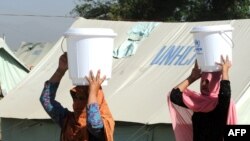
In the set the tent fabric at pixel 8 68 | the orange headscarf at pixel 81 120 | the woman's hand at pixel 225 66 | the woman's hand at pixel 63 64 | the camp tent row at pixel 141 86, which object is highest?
the woman's hand at pixel 63 64

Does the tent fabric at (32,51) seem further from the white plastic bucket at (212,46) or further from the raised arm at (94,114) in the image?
the raised arm at (94,114)

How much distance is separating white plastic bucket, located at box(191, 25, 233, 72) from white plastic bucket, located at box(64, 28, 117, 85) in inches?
26.5

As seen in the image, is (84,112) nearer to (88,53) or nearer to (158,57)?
(88,53)

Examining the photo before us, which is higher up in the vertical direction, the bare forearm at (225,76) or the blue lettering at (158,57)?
the bare forearm at (225,76)

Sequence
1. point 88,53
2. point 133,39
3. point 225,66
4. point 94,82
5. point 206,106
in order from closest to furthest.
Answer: point 94,82, point 88,53, point 225,66, point 206,106, point 133,39

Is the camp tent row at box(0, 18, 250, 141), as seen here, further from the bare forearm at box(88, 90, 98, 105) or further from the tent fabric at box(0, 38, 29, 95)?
the tent fabric at box(0, 38, 29, 95)

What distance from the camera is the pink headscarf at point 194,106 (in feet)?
11.5

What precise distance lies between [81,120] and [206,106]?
90cm

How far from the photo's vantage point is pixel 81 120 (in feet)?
9.93

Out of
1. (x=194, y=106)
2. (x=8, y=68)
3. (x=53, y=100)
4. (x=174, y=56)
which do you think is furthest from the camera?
(x=8, y=68)

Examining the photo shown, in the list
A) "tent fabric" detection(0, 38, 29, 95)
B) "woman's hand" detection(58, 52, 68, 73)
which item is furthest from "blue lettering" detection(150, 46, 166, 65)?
"tent fabric" detection(0, 38, 29, 95)

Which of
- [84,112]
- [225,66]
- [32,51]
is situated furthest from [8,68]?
[84,112]

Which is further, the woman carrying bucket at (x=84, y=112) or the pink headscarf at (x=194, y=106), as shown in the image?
the pink headscarf at (x=194, y=106)

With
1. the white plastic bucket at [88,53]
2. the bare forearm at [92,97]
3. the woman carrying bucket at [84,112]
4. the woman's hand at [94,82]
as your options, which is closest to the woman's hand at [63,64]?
the woman carrying bucket at [84,112]
